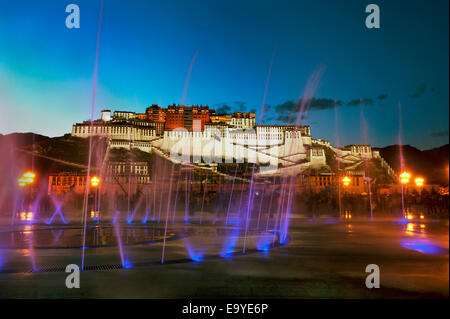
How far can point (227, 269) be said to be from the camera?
668 centimetres

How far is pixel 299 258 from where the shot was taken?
7820mm

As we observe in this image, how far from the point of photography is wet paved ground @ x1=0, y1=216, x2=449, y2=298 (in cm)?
512

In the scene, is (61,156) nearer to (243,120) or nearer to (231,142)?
(231,142)

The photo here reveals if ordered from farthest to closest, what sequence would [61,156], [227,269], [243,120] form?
[243,120] → [61,156] → [227,269]

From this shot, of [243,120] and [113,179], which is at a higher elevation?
[243,120]

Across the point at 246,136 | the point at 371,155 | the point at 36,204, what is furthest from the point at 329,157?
the point at 36,204

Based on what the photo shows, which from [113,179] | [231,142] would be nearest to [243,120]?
[231,142]

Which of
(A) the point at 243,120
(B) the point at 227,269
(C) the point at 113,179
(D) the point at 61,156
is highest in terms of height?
(A) the point at 243,120

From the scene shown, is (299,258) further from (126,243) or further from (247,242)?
(126,243)

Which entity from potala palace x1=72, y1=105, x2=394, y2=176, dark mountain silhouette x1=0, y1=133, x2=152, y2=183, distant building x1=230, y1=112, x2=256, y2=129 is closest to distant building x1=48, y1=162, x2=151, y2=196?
dark mountain silhouette x1=0, y1=133, x2=152, y2=183

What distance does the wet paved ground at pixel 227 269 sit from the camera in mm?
5121

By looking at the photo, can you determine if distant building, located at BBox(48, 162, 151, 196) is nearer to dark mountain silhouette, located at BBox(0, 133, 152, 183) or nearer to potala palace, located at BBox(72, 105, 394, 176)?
dark mountain silhouette, located at BBox(0, 133, 152, 183)

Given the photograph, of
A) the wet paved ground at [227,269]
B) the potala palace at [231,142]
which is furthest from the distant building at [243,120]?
the wet paved ground at [227,269]
